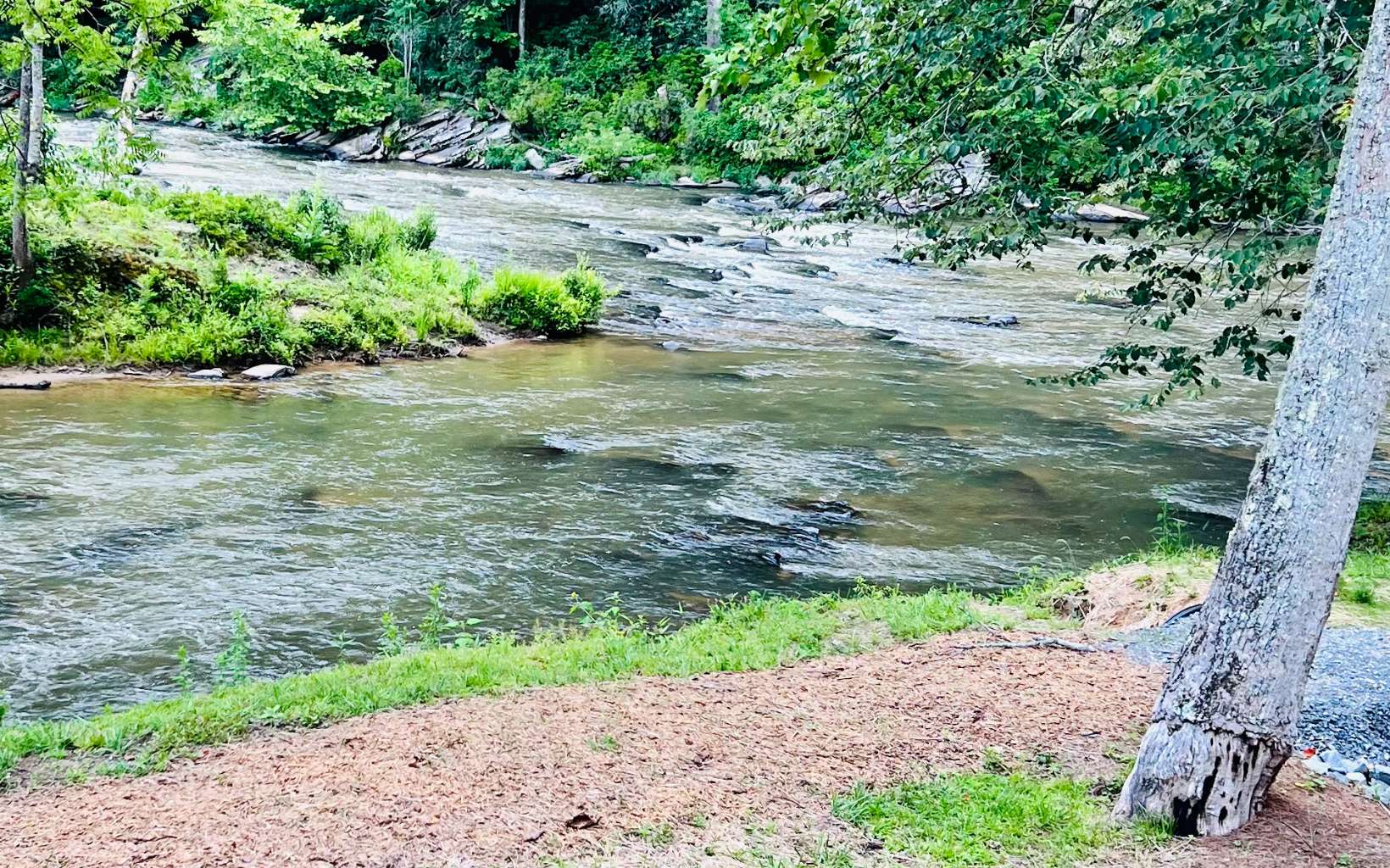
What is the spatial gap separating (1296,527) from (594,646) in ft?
13.8

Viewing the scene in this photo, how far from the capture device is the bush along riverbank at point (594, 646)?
580 centimetres

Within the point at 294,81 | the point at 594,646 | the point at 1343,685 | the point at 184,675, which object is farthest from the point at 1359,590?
the point at 294,81

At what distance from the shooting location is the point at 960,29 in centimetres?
762

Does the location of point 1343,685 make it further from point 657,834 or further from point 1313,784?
point 657,834

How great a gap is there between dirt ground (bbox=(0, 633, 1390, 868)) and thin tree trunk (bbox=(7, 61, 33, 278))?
8024 mm

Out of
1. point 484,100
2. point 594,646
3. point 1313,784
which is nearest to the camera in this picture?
point 1313,784

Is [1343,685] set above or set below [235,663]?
above

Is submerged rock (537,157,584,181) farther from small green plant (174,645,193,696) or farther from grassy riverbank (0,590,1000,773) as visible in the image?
small green plant (174,645,193,696)

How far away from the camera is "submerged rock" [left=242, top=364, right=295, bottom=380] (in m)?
14.9

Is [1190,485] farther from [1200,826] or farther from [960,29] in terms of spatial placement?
[1200,826]

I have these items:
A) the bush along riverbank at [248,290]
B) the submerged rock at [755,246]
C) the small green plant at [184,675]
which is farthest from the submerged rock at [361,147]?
the small green plant at [184,675]

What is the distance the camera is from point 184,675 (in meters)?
6.89

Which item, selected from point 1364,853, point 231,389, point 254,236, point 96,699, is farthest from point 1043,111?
point 254,236

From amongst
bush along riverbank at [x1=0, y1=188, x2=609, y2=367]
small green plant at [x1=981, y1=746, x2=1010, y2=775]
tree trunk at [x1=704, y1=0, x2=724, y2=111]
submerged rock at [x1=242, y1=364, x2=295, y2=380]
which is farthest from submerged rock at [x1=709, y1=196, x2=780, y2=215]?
small green plant at [x1=981, y1=746, x2=1010, y2=775]
